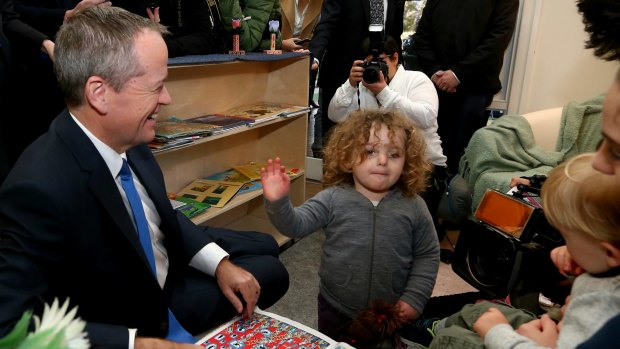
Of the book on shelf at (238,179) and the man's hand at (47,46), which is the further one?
the book on shelf at (238,179)

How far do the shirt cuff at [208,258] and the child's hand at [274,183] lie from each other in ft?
0.92

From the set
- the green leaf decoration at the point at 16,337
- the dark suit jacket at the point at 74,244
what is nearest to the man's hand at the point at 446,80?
the dark suit jacket at the point at 74,244

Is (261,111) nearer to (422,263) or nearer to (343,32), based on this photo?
(343,32)

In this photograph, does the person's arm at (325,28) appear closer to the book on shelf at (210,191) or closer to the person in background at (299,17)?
the person in background at (299,17)

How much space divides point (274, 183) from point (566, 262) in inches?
28.7

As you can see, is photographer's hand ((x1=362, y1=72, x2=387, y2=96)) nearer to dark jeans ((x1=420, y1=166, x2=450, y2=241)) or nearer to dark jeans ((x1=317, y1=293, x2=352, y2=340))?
dark jeans ((x1=420, y1=166, x2=450, y2=241))

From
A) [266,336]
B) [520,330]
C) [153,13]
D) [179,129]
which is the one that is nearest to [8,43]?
[153,13]

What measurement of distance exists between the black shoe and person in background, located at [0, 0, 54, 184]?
158cm

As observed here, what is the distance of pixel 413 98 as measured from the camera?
2250 millimetres

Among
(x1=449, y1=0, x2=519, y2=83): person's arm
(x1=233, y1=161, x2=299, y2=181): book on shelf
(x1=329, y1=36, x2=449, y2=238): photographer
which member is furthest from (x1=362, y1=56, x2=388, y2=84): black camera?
(x1=449, y1=0, x2=519, y2=83): person's arm

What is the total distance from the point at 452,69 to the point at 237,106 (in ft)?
A: 4.41

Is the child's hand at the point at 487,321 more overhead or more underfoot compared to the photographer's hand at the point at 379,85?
more underfoot

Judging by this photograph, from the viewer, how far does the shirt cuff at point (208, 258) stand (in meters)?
1.44

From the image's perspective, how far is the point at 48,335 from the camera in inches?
18.9
